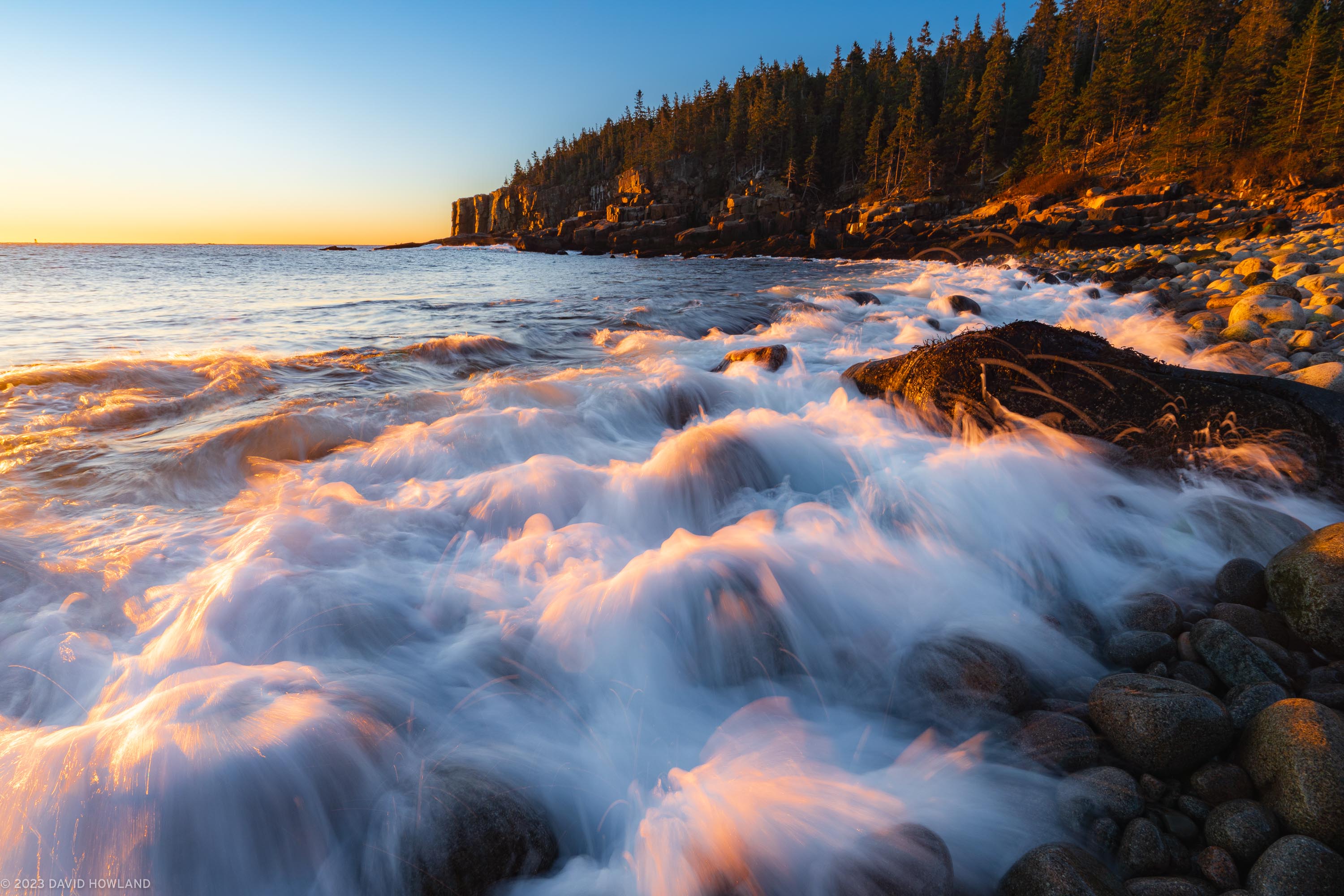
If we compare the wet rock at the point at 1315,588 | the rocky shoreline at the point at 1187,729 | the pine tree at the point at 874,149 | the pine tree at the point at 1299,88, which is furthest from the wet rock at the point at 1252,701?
the pine tree at the point at 874,149

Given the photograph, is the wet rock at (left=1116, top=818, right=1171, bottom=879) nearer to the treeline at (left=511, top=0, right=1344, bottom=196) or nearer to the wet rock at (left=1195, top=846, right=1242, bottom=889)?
the wet rock at (left=1195, top=846, right=1242, bottom=889)

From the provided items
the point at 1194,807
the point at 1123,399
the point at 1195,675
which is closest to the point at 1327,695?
the point at 1195,675

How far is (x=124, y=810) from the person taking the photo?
1888 millimetres

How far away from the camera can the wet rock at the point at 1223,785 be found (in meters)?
1.87

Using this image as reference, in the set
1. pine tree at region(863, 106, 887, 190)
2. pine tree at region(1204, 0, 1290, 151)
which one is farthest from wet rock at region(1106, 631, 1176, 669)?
pine tree at region(863, 106, 887, 190)

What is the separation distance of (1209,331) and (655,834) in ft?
32.9

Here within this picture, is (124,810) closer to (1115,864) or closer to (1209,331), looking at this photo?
(1115,864)

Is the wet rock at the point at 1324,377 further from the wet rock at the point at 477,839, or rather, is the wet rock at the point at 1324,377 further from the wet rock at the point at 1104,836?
the wet rock at the point at 477,839

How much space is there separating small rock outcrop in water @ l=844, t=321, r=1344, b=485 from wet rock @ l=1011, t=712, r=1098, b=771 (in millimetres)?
3076

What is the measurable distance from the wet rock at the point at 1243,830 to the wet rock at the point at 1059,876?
14.6 inches

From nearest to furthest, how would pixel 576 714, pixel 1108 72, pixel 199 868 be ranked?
pixel 199 868 → pixel 576 714 → pixel 1108 72

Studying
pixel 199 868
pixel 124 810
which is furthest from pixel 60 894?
pixel 199 868

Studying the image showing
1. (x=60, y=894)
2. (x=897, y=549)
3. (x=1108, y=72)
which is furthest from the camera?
(x=1108, y=72)

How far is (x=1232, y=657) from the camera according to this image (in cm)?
235
